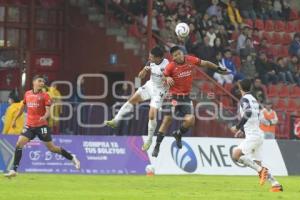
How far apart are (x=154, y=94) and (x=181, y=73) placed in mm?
1407

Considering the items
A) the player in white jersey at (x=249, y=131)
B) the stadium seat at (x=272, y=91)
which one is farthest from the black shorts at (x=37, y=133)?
the stadium seat at (x=272, y=91)

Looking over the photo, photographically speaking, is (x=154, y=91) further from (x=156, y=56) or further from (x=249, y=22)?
(x=249, y=22)

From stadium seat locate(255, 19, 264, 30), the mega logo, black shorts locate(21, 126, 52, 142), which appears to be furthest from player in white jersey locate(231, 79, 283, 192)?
stadium seat locate(255, 19, 264, 30)

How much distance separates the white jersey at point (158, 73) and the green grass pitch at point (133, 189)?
8.18 feet

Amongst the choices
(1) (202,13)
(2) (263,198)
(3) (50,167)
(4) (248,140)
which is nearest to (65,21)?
(1) (202,13)

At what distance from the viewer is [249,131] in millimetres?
20547

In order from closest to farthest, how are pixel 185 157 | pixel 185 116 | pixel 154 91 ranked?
1. pixel 185 116
2. pixel 154 91
3. pixel 185 157

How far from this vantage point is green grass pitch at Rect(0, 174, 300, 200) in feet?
57.6

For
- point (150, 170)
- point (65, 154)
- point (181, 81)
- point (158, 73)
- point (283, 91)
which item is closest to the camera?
point (181, 81)

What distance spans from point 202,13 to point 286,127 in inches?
260

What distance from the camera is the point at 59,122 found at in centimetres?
3039

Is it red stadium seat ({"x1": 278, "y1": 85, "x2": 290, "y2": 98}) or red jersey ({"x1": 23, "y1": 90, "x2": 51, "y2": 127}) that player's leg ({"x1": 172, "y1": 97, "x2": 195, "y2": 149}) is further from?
red stadium seat ({"x1": 278, "y1": 85, "x2": 290, "y2": 98})

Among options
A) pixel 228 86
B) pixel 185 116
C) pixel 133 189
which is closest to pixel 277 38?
pixel 228 86

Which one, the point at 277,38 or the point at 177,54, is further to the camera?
the point at 277,38
